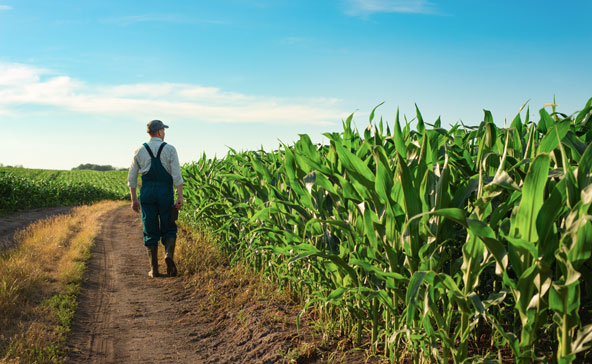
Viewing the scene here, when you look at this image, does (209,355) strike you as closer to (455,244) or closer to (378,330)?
(378,330)

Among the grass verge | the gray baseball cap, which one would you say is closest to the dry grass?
the grass verge

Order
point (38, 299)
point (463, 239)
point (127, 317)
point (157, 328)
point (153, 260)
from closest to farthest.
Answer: point (463, 239) → point (157, 328) → point (127, 317) → point (38, 299) → point (153, 260)

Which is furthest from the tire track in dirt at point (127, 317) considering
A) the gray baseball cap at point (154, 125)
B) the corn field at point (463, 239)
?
the gray baseball cap at point (154, 125)

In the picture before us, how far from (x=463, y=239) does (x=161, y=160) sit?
15.9 feet

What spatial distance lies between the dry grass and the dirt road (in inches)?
7.0

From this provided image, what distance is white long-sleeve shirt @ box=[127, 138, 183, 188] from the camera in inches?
256

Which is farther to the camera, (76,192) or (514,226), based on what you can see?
(76,192)

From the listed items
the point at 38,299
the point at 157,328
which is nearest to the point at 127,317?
the point at 157,328

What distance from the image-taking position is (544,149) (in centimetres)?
212

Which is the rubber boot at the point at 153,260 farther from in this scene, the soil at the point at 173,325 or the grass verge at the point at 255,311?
the grass verge at the point at 255,311

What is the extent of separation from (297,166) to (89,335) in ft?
8.91

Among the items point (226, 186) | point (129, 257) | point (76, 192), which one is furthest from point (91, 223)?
point (76, 192)

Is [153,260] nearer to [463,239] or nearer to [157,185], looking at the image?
[157,185]

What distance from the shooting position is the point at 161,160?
257 inches
